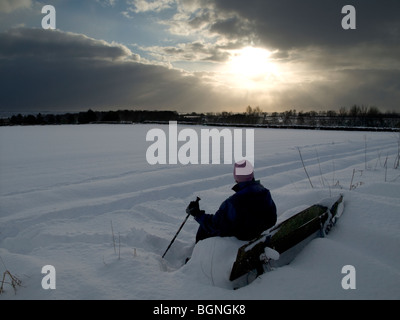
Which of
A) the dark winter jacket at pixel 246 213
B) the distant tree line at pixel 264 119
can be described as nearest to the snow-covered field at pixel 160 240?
the dark winter jacket at pixel 246 213

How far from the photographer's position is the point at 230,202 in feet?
9.34

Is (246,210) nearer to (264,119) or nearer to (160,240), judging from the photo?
(160,240)

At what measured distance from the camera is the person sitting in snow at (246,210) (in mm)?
2811

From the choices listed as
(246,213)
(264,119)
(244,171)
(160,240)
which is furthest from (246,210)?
(264,119)

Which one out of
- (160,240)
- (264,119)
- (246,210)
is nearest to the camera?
(246,210)

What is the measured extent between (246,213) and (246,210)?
3 centimetres

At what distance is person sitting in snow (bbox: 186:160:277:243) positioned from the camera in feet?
9.22

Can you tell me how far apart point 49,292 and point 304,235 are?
9.03 feet

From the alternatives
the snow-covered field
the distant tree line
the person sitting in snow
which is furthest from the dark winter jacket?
the distant tree line

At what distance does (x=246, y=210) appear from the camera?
2.82 meters

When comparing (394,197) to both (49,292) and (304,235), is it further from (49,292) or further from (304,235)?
(49,292)

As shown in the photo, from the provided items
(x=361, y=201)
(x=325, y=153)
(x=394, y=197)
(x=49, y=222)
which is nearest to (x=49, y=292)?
(x=49, y=222)
